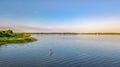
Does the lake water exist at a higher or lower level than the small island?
lower

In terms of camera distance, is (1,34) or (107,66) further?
(1,34)

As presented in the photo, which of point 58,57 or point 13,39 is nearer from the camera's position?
point 58,57

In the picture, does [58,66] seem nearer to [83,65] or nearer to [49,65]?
[49,65]

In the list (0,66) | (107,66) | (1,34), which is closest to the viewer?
(0,66)

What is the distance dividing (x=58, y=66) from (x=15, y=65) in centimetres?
861

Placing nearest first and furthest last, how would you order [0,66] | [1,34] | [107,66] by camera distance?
[0,66] < [107,66] < [1,34]

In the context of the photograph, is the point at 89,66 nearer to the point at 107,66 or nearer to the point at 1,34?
the point at 107,66

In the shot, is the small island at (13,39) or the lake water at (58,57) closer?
the lake water at (58,57)

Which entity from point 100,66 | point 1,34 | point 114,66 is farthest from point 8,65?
point 1,34

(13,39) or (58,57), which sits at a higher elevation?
(13,39)

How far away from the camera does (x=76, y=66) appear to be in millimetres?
27734

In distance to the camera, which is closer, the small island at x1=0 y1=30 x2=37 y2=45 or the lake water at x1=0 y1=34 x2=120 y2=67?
the lake water at x1=0 y1=34 x2=120 y2=67

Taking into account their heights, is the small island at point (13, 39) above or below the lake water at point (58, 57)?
above

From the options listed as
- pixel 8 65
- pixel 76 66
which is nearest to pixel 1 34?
pixel 8 65
